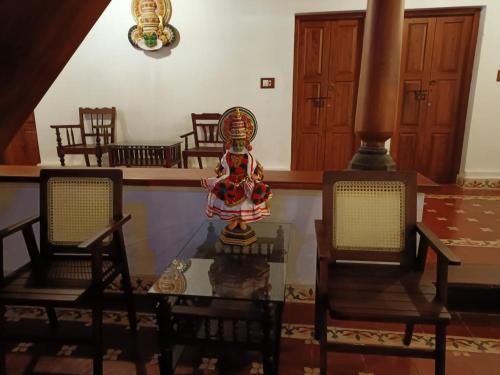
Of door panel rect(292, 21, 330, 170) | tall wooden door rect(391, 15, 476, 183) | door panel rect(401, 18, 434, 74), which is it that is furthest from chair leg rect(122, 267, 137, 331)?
door panel rect(401, 18, 434, 74)

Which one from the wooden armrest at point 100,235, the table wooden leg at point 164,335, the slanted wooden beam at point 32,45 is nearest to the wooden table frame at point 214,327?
the table wooden leg at point 164,335

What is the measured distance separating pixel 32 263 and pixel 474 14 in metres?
4.52

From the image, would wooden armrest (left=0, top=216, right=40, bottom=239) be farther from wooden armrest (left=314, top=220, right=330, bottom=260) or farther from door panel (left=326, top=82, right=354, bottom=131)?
door panel (left=326, top=82, right=354, bottom=131)

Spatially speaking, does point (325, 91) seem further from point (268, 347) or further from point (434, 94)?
point (268, 347)

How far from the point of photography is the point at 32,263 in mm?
1521

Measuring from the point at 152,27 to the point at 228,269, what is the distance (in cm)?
363

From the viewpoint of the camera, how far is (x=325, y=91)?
4.15 m

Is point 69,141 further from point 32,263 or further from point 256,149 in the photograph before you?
point 32,263

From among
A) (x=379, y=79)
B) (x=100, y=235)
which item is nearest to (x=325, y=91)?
(x=379, y=79)

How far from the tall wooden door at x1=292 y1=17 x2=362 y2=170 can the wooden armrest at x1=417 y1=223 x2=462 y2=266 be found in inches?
117

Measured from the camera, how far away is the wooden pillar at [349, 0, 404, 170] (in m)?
1.60

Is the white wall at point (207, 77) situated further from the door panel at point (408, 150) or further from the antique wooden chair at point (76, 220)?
the antique wooden chair at point (76, 220)

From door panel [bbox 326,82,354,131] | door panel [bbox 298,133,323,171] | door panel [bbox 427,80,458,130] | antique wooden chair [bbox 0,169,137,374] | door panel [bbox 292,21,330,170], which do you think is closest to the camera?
antique wooden chair [bbox 0,169,137,374]

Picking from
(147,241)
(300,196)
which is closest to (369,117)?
(300,196)
